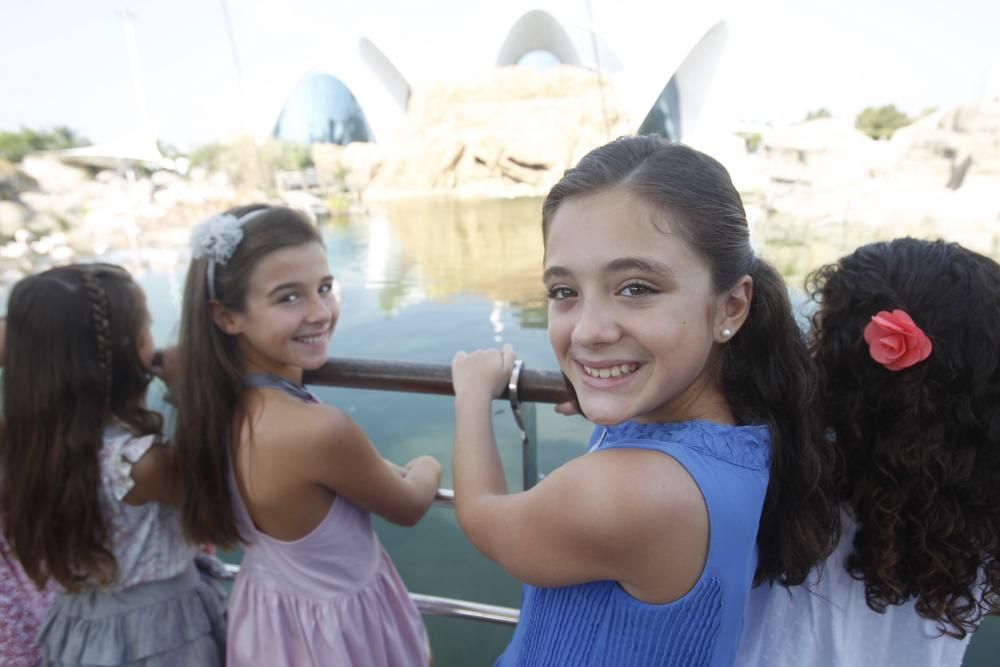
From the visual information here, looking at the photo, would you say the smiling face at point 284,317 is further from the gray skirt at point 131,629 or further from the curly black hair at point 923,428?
the curly black hair at point 923,428

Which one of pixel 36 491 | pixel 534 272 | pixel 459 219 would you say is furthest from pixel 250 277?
pixel 459 219

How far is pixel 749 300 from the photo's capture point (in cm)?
72

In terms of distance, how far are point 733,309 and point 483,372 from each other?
371mm

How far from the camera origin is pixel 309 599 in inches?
40.6

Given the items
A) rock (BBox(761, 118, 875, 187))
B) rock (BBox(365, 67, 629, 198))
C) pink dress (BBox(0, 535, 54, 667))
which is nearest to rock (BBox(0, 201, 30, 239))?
rock (BBox(365, 67, 629, 198))

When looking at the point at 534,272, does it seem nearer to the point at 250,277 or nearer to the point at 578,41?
the point at 250,277

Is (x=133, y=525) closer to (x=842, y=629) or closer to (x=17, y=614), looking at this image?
(x=17, y=614)

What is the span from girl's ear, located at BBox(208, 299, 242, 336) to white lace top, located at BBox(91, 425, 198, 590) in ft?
0.71

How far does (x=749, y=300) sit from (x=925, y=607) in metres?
0.43

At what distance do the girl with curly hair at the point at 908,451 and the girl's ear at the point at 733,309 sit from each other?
5.4 inches

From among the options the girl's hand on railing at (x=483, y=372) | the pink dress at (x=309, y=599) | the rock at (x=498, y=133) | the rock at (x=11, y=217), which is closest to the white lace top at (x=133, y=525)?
the pink dress at (x=309, y=599)

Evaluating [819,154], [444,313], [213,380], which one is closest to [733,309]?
[213,380]

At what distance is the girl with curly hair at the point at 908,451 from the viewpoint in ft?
2.31

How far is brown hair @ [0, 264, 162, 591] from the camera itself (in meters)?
0.98
